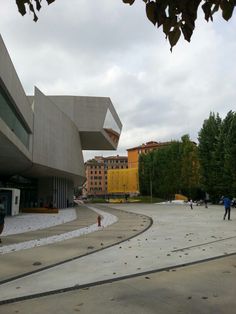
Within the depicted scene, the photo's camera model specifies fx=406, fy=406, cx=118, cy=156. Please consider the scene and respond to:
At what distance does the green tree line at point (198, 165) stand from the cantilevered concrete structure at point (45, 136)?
14.9 m

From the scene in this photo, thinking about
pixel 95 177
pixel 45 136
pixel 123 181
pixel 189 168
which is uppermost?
pixel 95 177

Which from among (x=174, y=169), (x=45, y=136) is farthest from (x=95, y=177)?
(x=45, y=136)

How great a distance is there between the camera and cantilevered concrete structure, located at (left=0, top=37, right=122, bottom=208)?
24480 mm

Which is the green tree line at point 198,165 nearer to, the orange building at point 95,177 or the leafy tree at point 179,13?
the leafy tree at point 179,13

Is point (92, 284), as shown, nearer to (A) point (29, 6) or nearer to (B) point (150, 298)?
(B) point (150, 298)

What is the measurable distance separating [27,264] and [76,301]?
3785mm

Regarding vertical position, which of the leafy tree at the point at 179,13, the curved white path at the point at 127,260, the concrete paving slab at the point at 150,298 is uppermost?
the leafy tree at the point at 179,13

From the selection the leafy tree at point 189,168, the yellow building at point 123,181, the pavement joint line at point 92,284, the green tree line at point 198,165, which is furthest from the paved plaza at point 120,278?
the yellow building at point 123,181

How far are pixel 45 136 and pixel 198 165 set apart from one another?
42336 mm

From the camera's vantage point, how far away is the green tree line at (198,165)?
57.8 m

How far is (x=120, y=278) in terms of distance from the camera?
28.2 ft

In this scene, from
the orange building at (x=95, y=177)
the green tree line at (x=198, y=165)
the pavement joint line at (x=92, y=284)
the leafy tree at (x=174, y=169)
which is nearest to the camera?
the pavement joint line at (x=92, y=284)

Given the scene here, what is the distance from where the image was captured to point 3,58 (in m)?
20.2

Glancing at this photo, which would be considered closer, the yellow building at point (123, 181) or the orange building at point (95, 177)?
the yellow building at point (123, 181)
